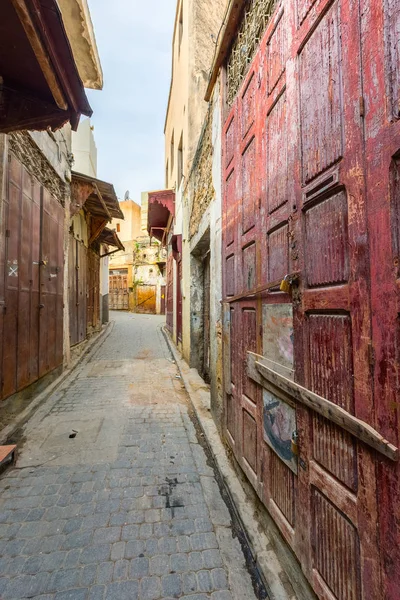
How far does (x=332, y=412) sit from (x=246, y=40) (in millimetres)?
3497

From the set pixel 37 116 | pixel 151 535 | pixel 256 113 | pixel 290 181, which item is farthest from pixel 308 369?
pixel 37 116

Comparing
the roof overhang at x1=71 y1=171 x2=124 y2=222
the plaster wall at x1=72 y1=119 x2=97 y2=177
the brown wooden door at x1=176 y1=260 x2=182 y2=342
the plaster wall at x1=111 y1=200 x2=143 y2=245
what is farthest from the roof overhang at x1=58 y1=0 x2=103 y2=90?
the plaster wall at x1=111 y1=200 x2=143 y2=245

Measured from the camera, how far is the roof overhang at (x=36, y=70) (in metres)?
1.92

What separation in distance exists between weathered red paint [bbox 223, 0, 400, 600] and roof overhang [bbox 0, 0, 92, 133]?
5.35 ft

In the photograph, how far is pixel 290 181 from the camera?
1787mm

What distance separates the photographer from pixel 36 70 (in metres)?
2.44

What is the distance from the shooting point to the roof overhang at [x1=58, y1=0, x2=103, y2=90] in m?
4.51

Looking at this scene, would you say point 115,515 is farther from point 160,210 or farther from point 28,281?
point 160,210

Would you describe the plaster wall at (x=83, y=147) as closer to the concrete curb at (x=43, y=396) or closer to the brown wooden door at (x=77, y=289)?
the brown wooden door at (x=77, y=289)

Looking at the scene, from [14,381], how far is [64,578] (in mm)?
2986

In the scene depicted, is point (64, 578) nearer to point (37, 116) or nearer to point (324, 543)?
point (324, 543)

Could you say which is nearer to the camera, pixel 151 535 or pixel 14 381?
pixel 151 535

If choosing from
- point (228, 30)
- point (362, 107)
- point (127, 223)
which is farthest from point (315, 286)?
point (127, 223)

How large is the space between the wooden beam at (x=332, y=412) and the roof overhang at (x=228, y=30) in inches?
139
